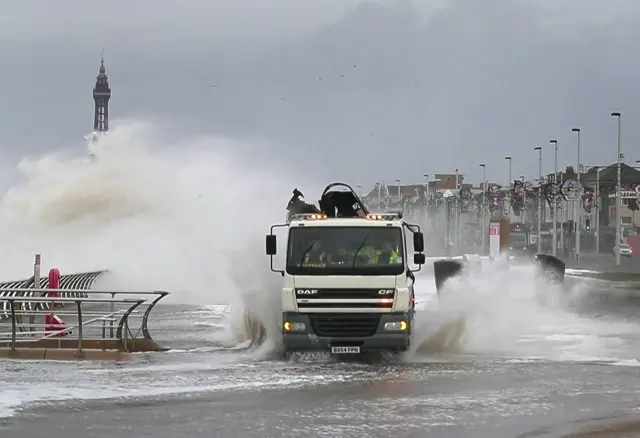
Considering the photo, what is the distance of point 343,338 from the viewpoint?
17.8 m

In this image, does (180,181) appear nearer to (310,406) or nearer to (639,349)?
(639,349)

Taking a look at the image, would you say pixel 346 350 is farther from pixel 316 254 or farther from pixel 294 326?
pixel 316 254

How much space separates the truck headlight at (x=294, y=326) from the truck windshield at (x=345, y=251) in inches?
32.6

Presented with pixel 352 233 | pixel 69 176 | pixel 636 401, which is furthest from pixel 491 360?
pixel 69 176

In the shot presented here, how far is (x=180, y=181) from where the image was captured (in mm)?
48938

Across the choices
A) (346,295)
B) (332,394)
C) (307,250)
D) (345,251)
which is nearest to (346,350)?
(346,295)

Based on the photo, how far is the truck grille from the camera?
1781cm

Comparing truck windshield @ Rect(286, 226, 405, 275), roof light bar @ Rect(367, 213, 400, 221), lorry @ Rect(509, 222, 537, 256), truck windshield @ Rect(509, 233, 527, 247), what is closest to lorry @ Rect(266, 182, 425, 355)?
truck windshield @ Rect(286, 226, 405, 275)

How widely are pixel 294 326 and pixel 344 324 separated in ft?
2.72

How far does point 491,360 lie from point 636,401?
18.0ft

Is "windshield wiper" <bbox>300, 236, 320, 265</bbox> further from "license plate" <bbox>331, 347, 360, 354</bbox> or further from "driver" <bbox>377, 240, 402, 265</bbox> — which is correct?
"license plate" <bbox>331, 347, 360, 354</bbox>

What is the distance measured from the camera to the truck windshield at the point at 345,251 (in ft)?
58.8

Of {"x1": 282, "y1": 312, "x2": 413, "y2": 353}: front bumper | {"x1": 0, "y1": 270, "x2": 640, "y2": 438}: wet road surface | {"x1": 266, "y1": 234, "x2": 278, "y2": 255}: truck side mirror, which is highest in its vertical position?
{"x1": 266, "y1": 234, "x2": 278, "y2": 255}: truck side mirror

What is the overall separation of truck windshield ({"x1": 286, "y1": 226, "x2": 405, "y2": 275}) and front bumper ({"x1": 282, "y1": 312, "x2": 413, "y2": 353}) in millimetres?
730
